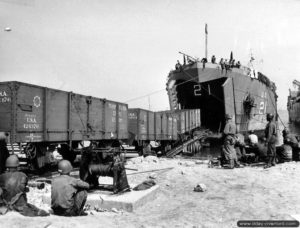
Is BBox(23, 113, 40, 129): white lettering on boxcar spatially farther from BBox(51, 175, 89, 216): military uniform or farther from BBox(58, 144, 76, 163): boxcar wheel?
BBox(58, 144, 76, 163): boxcar wheel

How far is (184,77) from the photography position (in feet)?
80.2

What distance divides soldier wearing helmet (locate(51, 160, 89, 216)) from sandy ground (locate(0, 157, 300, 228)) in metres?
0.21

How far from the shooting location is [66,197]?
516 cm

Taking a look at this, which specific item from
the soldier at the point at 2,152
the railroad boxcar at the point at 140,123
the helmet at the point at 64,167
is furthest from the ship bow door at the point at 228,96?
the helmet at the point at 64,167

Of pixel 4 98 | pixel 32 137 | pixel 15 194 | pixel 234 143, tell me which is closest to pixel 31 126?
pixel 32 137

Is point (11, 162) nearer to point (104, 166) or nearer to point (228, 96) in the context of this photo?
point (104, 166)

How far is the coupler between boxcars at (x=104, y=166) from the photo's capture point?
675 cm

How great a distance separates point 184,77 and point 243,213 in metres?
19.4

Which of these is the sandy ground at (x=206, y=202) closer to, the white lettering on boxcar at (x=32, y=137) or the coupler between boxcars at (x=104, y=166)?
the coupler between boxcars at (x=104, y=166)

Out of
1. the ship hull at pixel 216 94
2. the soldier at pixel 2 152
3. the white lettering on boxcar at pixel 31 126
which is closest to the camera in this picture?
the soldier at pixel 2 152

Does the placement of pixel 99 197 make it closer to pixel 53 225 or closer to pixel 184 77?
pixel 53 225

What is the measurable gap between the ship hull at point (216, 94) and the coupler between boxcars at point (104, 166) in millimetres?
16765

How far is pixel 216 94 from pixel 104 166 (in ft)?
59.7

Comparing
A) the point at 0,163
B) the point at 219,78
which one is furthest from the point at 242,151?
the point at 219,78
